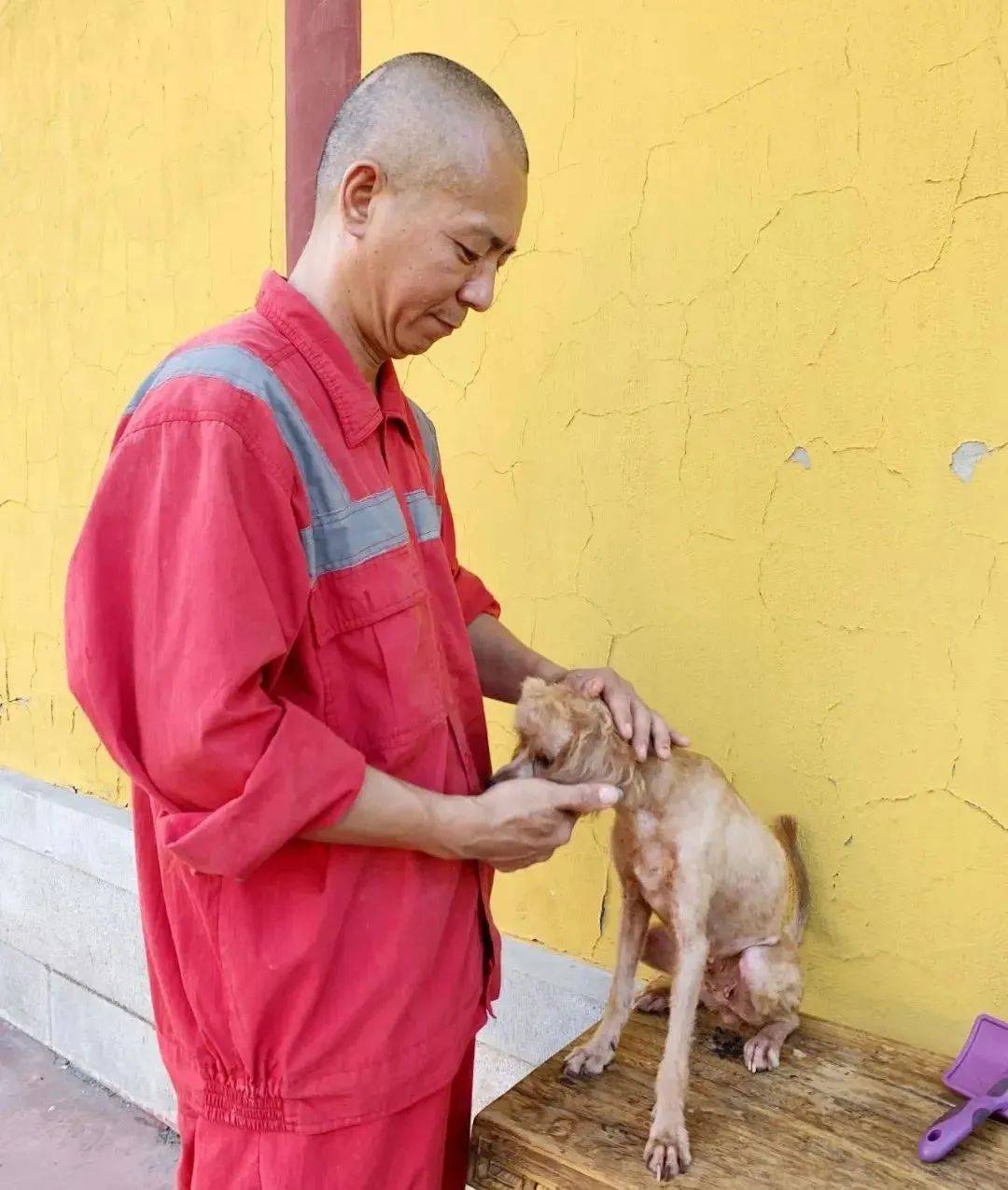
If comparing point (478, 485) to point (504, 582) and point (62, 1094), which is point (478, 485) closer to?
point (504, 582)

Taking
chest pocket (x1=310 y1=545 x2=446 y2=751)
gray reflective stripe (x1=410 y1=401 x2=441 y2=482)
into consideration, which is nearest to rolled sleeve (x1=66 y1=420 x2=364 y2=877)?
chest pocket (x1=310 y1=545 x2=446 y2=751)

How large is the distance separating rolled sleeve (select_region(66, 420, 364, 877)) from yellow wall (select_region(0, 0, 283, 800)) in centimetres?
246

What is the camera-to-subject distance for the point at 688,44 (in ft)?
8.04

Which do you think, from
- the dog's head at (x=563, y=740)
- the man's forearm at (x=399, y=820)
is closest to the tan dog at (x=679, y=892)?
the dog's head at (x=563, y=740)

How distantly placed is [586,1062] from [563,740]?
757mm

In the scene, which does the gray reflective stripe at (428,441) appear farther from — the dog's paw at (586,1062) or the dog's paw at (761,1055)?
the dog's paw at (761,1055)

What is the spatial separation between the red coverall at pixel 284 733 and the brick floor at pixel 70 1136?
2.54 meters

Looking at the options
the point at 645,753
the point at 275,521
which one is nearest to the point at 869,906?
the point at 645,753

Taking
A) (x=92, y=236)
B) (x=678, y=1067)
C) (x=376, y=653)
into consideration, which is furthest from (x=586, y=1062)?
(x=92, y=236)

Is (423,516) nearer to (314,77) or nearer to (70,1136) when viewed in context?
(314,77)

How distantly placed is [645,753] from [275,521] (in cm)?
91

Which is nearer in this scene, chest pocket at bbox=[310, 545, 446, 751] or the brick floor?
chest pocket at bbox=[310, 545, 446, 751]

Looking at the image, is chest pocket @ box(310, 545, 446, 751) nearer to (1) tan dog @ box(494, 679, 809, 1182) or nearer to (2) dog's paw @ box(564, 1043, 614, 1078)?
(1) tan dog @ box(494, 679, 809, 1182)

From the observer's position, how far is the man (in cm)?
130
